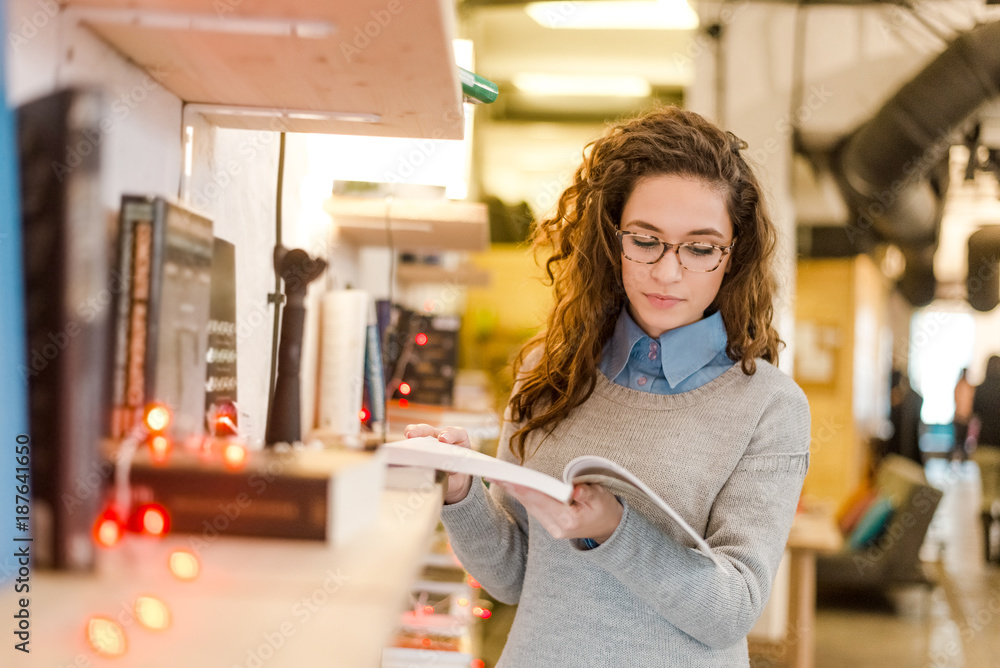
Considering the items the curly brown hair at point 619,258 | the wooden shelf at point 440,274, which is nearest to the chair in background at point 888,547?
the wooden shelf at point 440,274

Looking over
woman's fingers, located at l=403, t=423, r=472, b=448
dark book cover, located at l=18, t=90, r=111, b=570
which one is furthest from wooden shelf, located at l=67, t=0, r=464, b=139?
woman's fingers, located at l=403, t=423, r=472, b=448

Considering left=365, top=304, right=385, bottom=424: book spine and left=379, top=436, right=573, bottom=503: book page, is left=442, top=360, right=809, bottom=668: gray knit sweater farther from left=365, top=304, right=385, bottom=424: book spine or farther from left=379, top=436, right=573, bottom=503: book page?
left=365, top=304, right=385, bottom=424: book spine

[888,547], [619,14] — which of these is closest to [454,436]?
[619,14]

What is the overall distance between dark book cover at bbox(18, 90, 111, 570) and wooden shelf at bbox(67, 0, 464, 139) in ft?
0.39

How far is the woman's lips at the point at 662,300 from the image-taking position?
113 centimetres

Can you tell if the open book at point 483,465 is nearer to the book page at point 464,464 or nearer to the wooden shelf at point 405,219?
the book page at point 464,464

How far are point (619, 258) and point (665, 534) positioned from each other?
0.47m

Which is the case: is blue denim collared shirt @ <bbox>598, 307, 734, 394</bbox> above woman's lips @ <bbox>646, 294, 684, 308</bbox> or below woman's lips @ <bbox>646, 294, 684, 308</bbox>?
below

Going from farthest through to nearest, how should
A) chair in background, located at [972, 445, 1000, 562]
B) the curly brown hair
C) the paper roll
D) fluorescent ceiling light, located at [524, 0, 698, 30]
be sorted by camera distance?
chair in background, located at [972, 445, 1000, 562]
fluorescent ceiling light, located at [524, 0, 698, 30]
the paper roll
the curly brown hair

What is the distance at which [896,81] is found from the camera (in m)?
4.20

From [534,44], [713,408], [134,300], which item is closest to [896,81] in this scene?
[534,44]

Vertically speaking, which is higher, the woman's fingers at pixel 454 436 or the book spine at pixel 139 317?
the book spine at pixel 139 317

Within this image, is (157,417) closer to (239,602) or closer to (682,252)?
(239,602)

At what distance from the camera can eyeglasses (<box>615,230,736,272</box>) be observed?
110 cm
